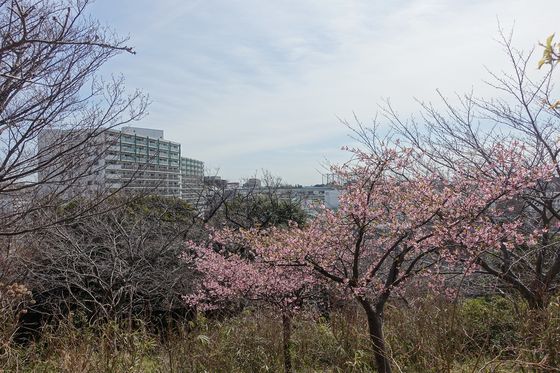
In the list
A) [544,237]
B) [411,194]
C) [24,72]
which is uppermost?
[24,72]

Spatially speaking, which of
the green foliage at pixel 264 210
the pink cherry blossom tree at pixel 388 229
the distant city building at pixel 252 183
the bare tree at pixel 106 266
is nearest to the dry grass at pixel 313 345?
the pink cherry blossom tree at pixel 388 229

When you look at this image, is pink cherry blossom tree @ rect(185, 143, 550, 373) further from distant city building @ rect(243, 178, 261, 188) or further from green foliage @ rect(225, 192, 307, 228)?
distant city building @ rect(243, 178, 261, 188)

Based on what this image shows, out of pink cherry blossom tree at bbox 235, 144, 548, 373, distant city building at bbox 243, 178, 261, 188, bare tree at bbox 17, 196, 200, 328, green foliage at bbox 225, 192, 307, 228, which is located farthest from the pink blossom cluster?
distant city building at bbox 243, 178, 261, 188

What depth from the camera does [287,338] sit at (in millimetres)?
5320

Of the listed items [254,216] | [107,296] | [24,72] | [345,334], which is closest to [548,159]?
[345,334]

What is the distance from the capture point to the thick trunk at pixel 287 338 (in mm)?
4949

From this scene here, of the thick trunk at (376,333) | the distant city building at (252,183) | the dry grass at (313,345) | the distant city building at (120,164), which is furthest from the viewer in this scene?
the distant city building at (252,183)

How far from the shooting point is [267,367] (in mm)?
4828

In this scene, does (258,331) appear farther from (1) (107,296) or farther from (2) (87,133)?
(1) (107,296)

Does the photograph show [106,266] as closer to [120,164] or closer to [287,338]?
[120,164]

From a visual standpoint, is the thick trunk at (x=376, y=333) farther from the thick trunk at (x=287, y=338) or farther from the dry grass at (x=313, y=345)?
the thick trunk at (x=287, y=338)

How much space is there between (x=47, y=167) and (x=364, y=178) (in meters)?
2.99

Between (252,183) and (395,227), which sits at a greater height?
(252,183)

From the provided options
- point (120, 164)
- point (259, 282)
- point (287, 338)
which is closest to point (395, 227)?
point (287, 338)
